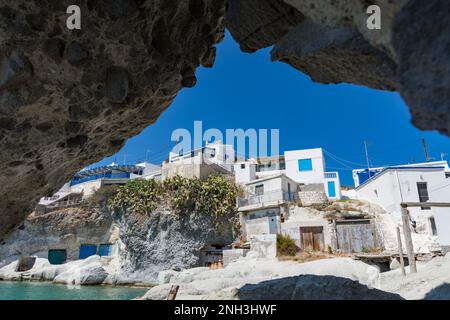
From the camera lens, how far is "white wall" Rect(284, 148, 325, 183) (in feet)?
122

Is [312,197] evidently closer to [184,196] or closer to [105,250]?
[184,196]

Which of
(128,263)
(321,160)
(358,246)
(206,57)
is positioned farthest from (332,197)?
(206,57)

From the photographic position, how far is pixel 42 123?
4.83 metres

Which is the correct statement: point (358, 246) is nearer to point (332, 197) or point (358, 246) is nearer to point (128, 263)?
point (332, 197)

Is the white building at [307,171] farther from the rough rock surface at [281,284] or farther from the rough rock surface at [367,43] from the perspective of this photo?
the rough rock surface at [367,43]

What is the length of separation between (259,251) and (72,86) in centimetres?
2153

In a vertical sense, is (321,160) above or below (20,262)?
above

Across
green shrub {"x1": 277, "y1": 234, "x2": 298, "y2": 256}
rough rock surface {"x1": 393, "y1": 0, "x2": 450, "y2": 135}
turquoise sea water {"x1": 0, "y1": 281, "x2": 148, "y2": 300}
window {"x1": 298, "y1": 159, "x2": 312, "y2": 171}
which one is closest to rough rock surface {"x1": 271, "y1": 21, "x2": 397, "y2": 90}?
rough rock surface {"x1": 393, "y1": 0, "x2": 450, "y2": 135}

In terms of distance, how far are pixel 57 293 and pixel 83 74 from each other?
24242 millimetres

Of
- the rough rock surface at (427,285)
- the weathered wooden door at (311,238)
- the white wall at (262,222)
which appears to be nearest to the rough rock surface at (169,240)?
the white wall at (262,222)

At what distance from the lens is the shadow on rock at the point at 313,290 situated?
781 cm

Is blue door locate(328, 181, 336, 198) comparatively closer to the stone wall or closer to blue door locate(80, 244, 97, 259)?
the stone wall

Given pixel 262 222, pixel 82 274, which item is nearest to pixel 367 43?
pixel 262 222
